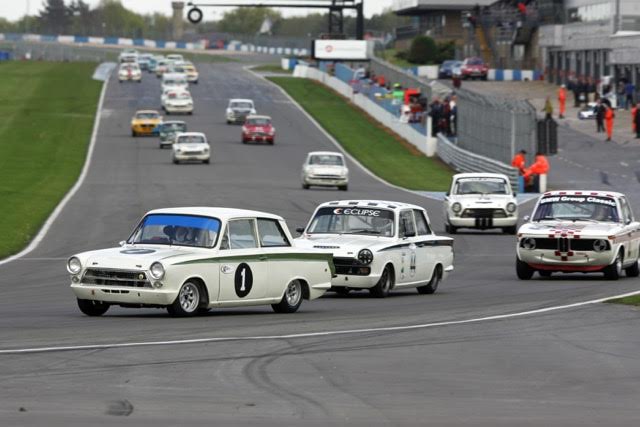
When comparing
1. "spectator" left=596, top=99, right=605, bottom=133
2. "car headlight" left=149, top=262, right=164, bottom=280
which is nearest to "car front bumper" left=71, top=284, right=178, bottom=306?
"car headlight" left=149, top=262, right=164, bottom=280

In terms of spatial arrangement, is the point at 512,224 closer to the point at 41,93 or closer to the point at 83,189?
the point at 83,189

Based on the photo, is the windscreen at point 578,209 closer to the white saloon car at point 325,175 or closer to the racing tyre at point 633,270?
the racing tyre at point 633,270

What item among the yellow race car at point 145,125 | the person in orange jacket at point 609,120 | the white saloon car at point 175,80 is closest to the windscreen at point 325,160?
the person in orange jacket at point 609,120

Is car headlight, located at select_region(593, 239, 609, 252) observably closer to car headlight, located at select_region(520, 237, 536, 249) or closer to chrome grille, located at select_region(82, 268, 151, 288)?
car headlight, located at select_region(520, 237, 536, 249)

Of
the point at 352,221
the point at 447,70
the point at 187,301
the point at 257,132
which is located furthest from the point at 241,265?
the point at 447,70

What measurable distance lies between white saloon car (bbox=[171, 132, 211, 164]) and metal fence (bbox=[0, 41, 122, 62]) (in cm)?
9849

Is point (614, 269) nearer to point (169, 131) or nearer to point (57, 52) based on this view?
point (169, 131)

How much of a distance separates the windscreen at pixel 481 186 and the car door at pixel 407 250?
15.0 m

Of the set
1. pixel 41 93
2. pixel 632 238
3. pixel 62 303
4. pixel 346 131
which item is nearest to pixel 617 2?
pixel 346 131

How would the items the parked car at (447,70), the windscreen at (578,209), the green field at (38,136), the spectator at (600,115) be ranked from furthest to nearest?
1. the parked car at (447,70)
2. the spectator at (600,115)
3. the green field at (38,136)
4. the windscreen at (578,209)

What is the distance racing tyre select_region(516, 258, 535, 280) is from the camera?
2395 cm

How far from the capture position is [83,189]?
4747 cm

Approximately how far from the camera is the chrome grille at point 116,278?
15781mm

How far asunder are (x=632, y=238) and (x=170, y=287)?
11.0 m
